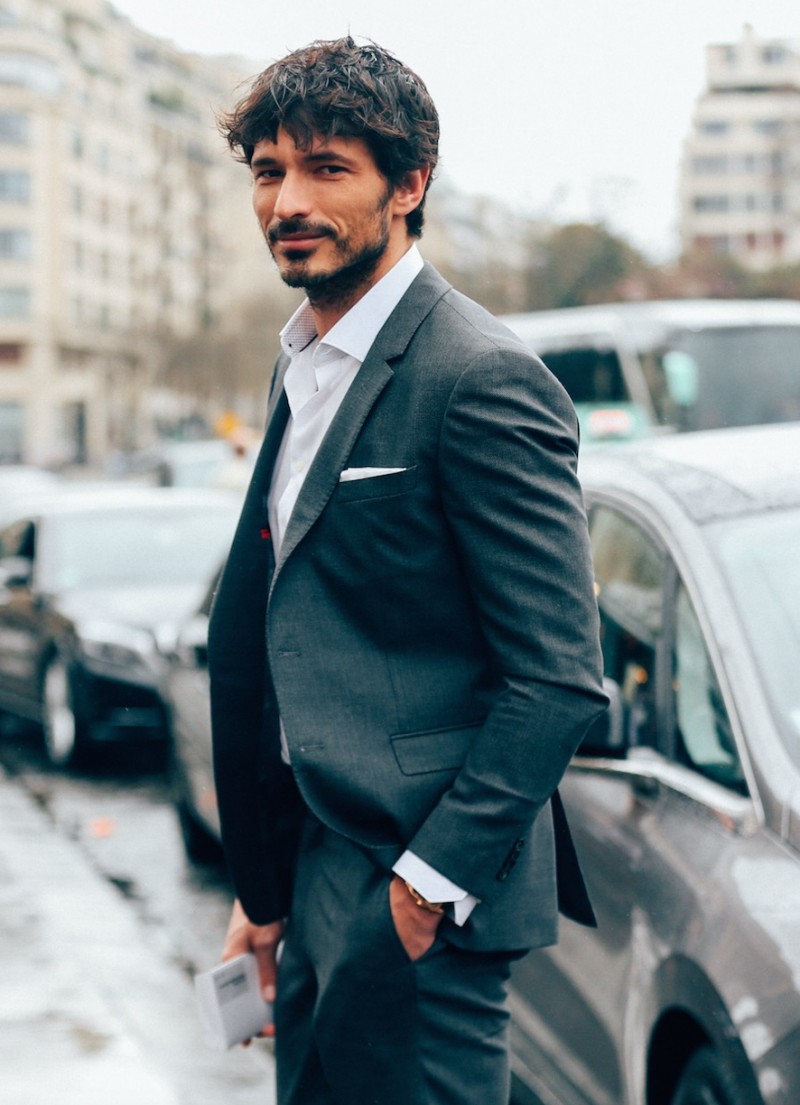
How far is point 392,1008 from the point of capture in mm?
2137

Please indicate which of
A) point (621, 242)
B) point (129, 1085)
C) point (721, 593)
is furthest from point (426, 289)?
point (621, 242)

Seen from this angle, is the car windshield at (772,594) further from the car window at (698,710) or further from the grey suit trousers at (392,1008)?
the grey suit trousers at (392,1008)

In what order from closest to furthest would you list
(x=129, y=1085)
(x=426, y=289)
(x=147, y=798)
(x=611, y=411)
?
(x=426, y=289) < (x=129, y=1085) < (x=147, y=798) < (x=611, y=411)

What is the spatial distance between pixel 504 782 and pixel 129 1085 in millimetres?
2132

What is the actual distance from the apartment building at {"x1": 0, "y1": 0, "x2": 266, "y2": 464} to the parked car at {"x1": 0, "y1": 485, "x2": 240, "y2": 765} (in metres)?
62.4

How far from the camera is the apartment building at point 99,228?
8200 cm

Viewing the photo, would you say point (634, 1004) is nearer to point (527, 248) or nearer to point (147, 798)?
point (147, 798)

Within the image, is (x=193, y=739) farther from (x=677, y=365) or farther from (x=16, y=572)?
(x=677, y=365)

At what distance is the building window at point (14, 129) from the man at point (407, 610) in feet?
276

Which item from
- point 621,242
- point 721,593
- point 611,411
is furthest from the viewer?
point 621,242

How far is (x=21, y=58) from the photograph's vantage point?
82.6m

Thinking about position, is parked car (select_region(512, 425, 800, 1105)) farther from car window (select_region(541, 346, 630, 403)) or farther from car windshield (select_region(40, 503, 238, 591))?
car window (select_region(541, 346, 630, 403))

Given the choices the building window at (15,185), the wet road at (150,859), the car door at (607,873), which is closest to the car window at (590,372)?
the wet road at (150,859)

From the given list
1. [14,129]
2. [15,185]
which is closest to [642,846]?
[15,185]
